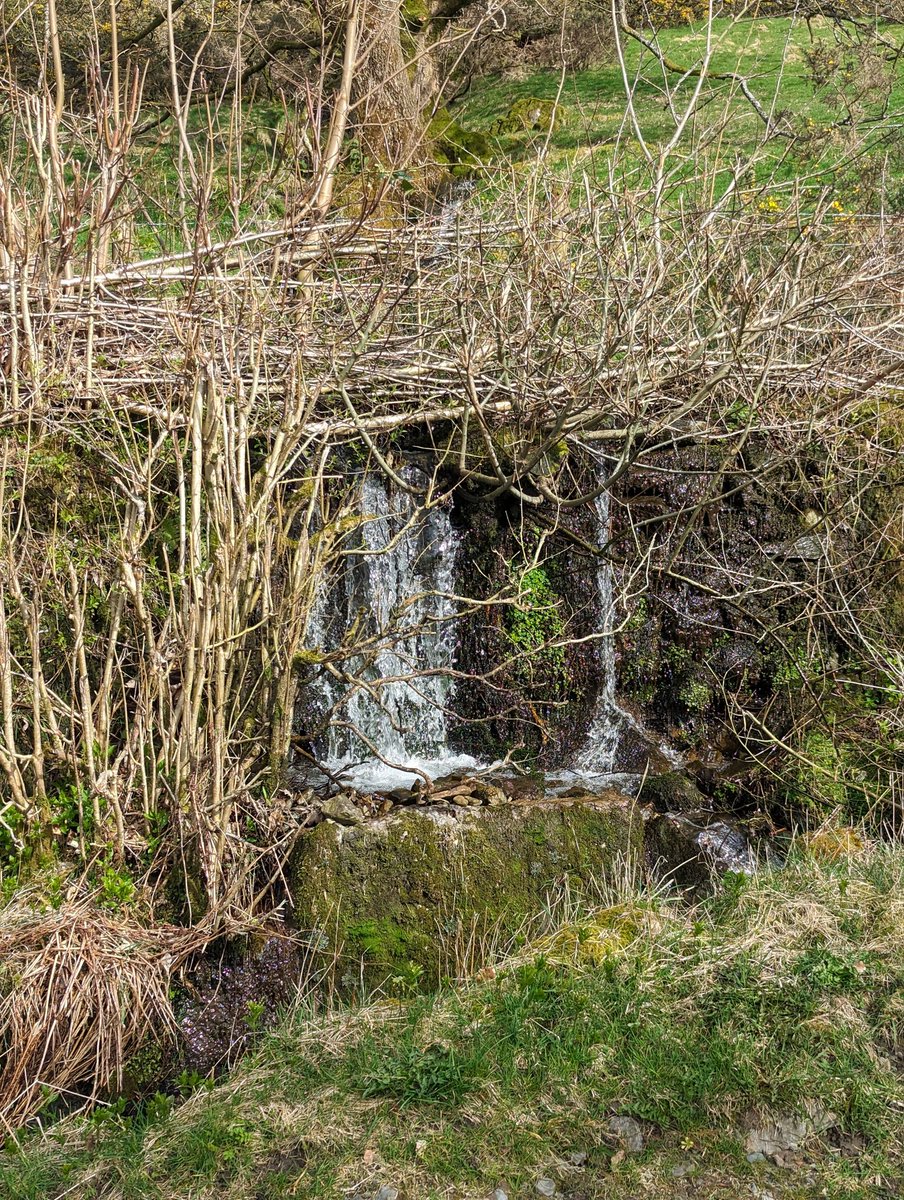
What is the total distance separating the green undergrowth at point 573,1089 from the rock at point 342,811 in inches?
36.8

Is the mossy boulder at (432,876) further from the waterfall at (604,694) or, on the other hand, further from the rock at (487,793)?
the waterfall at (604,694)

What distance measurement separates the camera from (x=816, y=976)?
344 centimetres

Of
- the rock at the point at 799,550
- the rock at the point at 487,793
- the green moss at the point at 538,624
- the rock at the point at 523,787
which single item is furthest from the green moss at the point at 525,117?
the rock at the point at 487,793

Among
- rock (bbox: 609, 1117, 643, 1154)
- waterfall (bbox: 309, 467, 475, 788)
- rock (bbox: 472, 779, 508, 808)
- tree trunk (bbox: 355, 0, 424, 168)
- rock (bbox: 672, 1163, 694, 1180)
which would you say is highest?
tree trunk (bbox: 355, 0, 424, 168)

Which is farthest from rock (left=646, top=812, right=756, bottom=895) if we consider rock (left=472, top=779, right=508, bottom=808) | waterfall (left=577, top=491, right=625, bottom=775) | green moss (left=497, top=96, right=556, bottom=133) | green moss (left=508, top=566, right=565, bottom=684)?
green moss (left=497, top=96, right=556, bottom=133)

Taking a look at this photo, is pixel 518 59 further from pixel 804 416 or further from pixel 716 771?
pixel 716 771

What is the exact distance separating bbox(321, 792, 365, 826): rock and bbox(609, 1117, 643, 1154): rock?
183cm

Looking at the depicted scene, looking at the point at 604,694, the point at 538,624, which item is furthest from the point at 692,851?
the point at 538,624

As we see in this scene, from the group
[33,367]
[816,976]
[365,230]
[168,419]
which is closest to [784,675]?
[816,976]

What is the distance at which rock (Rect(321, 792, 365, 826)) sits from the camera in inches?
182

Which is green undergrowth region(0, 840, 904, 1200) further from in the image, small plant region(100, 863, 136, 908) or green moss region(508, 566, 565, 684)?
green moss region(508, 566, 565, 684)

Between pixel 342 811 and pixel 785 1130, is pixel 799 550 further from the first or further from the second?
pixel 785 1130

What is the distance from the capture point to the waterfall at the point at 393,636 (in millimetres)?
6086

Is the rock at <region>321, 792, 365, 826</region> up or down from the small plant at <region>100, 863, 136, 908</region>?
up
